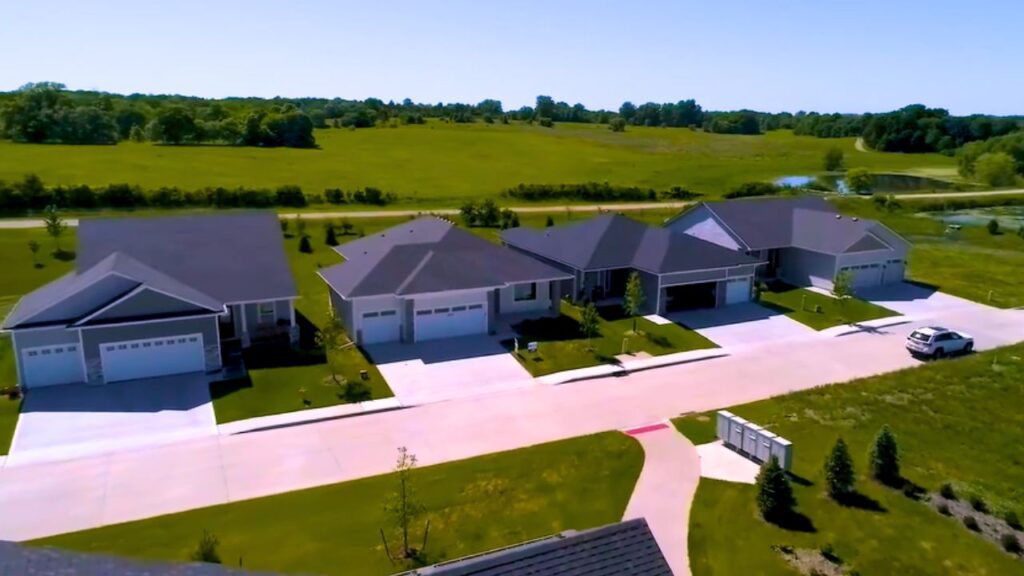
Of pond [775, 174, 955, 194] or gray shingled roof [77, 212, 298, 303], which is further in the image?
pond [775, 174, 955, 194]

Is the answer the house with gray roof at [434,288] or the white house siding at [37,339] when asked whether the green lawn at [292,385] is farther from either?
the white house siding at [37,339]

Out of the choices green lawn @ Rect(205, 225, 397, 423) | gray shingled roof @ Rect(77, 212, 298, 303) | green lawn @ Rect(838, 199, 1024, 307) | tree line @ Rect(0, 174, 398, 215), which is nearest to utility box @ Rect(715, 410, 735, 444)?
green lawn @ Rect(205, 225, 397, 423)

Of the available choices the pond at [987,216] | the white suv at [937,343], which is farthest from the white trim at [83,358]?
the pond at [987,216]

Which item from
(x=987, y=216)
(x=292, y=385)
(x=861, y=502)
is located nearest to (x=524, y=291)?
(x=292, y=385)

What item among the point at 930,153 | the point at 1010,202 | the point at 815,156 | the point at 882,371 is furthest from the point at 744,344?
the point at 930,153

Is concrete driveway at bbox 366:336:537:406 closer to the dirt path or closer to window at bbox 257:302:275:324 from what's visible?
window at bbox 257:302:275:324

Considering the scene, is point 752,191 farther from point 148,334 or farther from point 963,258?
point 148,334
